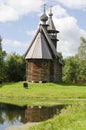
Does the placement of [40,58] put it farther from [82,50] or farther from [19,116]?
[19,116]

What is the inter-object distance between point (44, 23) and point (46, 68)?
1222 centimetres

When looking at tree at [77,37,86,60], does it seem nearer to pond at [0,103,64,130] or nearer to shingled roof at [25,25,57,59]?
shingled roof at [25,25,57,59]

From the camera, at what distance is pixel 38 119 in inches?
1235

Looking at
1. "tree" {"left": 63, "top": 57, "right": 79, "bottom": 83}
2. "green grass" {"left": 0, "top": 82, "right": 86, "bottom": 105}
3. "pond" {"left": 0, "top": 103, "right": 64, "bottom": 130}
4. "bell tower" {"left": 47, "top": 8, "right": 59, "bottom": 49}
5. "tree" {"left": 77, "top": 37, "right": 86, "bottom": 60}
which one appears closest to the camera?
"pond" {"left": 0, "top": 103, "right": 64, "bottom": 130}

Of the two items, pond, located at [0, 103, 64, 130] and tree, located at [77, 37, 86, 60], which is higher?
tree, located at [77, 37, 86, 60]

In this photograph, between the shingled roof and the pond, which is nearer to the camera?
the pond

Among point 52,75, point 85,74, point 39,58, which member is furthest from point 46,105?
point 85,74

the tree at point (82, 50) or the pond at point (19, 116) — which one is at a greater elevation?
the tree at point (82, 50)

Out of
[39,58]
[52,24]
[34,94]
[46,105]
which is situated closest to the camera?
[46,105]

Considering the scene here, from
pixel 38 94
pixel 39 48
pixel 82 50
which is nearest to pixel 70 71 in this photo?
pixel 82 50

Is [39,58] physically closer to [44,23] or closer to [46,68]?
[46,68]

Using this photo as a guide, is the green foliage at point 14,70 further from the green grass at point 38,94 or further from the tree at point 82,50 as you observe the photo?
the green grass at point 38,94

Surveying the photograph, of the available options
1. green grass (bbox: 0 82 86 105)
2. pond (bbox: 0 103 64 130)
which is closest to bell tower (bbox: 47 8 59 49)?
green grass (bbox: 0 82 86 105)

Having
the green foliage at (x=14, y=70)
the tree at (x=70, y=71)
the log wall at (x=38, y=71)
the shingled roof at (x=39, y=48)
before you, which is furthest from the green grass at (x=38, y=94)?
the tree at (x=70, y=71)
